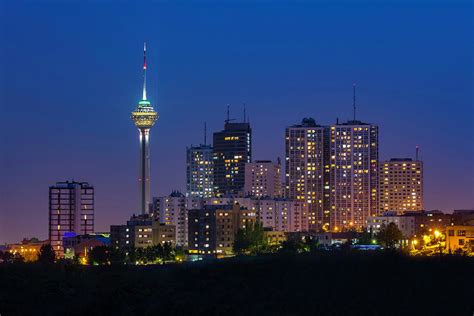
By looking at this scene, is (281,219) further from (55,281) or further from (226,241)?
(55,281)


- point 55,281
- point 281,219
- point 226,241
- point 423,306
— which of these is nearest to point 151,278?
point 55,281

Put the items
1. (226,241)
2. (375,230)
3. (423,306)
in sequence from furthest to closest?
(375,230), (226,241), (423,306)

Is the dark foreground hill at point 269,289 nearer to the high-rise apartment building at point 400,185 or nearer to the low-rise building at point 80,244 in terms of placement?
the low-rise building at point 80,244

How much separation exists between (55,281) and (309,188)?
2500 inches

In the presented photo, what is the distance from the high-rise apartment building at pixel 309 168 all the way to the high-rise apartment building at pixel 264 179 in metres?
0.93

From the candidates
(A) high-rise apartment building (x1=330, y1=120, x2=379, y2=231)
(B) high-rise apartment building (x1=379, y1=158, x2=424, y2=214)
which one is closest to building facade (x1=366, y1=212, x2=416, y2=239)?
(A) high-rise apartment building (x1=330, y1=120, x2=379, y2=231)

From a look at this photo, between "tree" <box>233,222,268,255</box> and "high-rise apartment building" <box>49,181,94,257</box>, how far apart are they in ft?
131

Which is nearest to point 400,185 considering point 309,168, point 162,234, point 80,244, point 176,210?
point 309,168

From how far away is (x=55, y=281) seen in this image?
37219 mm

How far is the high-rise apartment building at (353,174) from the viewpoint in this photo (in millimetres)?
97688

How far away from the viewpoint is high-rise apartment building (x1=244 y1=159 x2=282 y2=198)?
100438 millimetres

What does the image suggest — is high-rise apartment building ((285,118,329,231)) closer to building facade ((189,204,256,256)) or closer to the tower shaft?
the tower shaft

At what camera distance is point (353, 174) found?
98.4 meters

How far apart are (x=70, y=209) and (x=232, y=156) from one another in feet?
55.3
